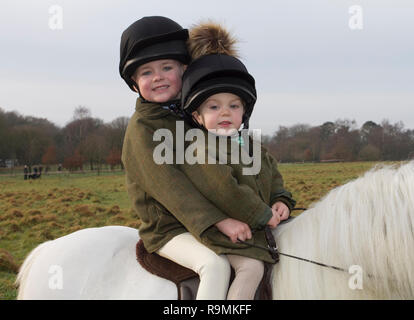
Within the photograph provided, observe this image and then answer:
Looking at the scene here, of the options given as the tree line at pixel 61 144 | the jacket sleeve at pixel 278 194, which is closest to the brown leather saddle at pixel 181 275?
the jacket sleeve at pixel 278 194

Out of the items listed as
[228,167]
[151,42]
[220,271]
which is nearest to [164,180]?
[228,167]

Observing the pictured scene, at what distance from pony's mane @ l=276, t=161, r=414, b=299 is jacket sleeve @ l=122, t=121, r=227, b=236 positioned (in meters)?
0.53

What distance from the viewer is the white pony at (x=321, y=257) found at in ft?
6.07

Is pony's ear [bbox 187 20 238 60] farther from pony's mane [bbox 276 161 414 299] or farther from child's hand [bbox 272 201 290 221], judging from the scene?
pony's mane [bbox 276 161 414 299]

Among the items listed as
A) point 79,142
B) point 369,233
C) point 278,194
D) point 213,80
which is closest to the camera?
point 369,233

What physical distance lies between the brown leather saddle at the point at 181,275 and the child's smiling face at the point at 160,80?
1.03m

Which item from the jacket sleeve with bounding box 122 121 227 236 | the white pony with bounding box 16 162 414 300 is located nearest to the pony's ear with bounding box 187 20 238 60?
the jacket sleeve with bounding box 122 121 227 236

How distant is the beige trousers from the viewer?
6.36 feet

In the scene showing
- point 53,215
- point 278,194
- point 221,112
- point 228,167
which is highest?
point 221,112

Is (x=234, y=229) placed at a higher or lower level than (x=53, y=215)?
higher

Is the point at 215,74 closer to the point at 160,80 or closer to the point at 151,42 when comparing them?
the point at 160,80

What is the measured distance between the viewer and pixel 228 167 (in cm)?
205

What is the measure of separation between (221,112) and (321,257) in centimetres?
103
